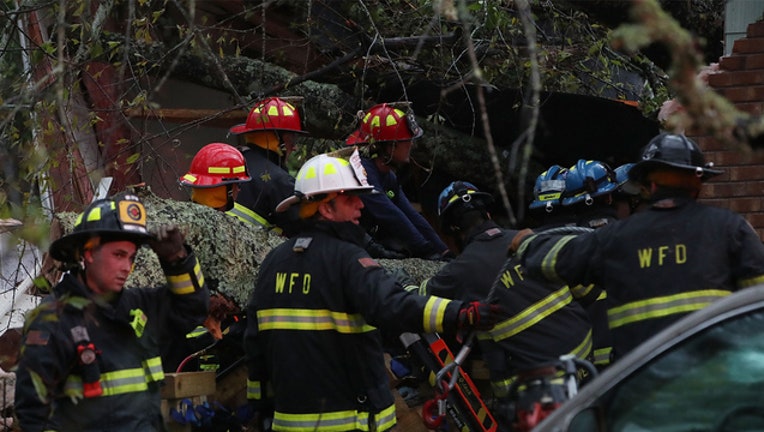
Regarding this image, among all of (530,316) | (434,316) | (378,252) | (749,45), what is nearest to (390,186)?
(378,252)

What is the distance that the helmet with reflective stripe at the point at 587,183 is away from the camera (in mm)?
7473

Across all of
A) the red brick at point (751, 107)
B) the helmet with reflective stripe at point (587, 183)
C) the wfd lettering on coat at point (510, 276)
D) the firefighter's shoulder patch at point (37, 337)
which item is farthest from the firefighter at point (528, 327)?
the firefighter's shoulder patch at point (37, 337)

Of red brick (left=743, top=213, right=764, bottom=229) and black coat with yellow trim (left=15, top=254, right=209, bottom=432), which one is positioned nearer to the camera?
black coat with yellow trim (left=15, top=254, right=209, bottom=432)

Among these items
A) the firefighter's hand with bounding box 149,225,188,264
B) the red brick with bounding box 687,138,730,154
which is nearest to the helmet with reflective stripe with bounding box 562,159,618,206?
the red brick with bounding box 687,138,730,154

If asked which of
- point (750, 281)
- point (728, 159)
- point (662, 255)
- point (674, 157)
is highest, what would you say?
point (674, 157)

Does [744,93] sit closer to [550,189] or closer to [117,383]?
[550,189]

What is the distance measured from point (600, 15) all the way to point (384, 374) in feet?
8.14

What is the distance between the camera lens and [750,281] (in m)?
4.96

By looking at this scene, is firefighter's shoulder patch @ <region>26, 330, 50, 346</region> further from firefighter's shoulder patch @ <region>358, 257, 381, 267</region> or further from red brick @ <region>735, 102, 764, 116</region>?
red brick @ <region>735, 102, 764, 116</region>

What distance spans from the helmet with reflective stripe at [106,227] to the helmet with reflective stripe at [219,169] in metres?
3.05

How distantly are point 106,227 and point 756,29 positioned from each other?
442 cm

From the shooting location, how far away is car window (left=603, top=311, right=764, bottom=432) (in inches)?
131

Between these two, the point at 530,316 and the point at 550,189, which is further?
the point at 550,189

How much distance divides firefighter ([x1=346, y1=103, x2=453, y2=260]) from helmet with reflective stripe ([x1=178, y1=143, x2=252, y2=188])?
2.83 feet
